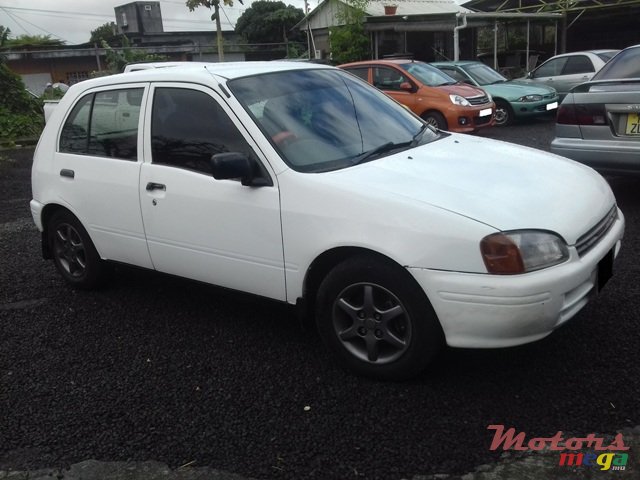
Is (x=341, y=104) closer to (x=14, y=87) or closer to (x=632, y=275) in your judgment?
(x=632, y=275)

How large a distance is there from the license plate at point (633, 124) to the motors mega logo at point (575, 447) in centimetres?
349

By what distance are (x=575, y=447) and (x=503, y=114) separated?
37.1ft

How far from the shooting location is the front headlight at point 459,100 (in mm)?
11109

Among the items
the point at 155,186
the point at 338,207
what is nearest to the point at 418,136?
the point at 338,207

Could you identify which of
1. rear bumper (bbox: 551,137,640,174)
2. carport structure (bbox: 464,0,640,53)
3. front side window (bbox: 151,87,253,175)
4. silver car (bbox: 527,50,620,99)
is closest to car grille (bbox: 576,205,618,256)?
front side window (bbox: 151,87,253,175)

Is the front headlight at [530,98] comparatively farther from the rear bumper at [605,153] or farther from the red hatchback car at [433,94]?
the rear bumper at [605,153]

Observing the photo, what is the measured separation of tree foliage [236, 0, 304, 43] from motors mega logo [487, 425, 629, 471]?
4046 centimetres

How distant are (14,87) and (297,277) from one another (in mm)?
16432

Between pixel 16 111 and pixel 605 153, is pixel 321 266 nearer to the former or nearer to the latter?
pixel 605 153

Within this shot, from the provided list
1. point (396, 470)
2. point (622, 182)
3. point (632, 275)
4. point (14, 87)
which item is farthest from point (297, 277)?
point (14, 87)

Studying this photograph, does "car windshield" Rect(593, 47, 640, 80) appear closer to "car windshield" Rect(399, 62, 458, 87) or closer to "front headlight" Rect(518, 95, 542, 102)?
"car windshield" Rect(399, 62, 458, 87)

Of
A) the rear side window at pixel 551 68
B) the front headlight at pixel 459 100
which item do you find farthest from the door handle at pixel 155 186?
the rear side window at pixel 551 68

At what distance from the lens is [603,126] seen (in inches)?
212

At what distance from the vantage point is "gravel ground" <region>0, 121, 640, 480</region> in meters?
2.63
